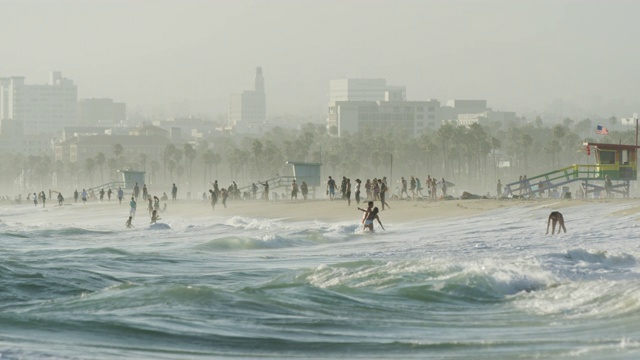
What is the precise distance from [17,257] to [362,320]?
1820cm

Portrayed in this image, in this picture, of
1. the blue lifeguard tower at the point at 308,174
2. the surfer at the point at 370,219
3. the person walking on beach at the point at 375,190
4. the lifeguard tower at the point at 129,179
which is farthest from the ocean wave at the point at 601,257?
the lifeguard tower at the point at 129,179

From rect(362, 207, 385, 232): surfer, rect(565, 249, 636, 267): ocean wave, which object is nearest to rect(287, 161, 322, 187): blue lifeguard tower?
rect(362, 207, 385, 232): surfer

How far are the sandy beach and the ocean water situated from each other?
8483 millimetres

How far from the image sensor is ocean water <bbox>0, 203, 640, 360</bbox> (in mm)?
17703

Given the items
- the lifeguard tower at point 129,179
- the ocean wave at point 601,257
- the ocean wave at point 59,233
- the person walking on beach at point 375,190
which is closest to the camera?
the ocean wave at point 601,257

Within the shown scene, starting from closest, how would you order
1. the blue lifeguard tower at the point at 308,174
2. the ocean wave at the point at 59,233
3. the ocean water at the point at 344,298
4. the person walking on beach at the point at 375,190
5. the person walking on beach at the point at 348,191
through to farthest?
1. the ocean water at the point at 344,298
2. the ocean wave at the point at 59,233
3. the person walking on beach at the point at 375,190
4. the person walking on beach at the point at 348,191
5. the blue lifeguard tower at the point at 308,174

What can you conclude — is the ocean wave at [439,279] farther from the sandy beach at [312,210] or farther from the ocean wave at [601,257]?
the sandy beach at [312,210]

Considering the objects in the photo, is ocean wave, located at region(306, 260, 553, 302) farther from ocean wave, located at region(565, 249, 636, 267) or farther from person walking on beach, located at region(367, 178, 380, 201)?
person walking on beach, located at region(367, 178, 380, 201)

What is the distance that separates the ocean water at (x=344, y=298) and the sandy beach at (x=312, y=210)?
848cm

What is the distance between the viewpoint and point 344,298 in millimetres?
23078

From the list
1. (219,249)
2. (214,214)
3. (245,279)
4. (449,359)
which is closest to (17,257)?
(219,249)

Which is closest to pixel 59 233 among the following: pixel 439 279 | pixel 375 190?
pixel 375 190

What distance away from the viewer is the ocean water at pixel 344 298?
697 inches

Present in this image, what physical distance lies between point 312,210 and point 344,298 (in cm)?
3628
